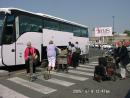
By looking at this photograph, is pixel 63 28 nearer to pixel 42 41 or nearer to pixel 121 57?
pixel 42 41

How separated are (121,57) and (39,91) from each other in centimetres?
448

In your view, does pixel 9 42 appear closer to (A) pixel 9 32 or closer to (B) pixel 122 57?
(A) pixel 9 32

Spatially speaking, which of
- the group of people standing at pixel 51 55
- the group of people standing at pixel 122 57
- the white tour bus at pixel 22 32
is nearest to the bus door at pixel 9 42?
the white tour bus at pixel 22 32

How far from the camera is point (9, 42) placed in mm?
15055

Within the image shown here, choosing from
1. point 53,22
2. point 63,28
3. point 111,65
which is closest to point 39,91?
point 111,65

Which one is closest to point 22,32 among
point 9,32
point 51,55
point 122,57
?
point 9,32

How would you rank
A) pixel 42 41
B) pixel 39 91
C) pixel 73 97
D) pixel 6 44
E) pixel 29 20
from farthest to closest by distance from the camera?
pixel 42 41 → pixel 29 20 → pixel 6 44 → pixel 39 91 → pixel 73 97

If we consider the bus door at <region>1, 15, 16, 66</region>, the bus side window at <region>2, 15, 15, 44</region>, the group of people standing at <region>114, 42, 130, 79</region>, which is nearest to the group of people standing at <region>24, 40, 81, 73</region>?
the bus door at <region>1, 15, 16, 66</region>

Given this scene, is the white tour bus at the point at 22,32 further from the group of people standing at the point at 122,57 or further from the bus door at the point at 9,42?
the group of people standing at the point at 122,57

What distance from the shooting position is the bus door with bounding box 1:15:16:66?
579 inches

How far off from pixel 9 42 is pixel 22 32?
1.35m

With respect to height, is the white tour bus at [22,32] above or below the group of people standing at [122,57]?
above

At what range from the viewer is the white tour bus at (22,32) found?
48.9ft

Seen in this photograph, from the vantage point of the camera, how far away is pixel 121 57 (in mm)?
12312
